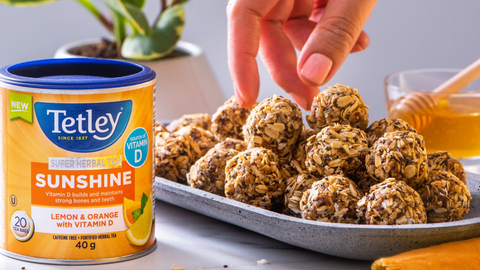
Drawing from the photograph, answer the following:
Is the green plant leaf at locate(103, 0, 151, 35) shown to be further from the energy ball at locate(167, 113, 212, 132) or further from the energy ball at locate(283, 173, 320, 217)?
the energy ball at locate(283, 173, 320, 217)

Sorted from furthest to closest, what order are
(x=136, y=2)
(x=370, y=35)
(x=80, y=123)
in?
(x=370, y=35) → (x=136, y=2) → (x=80, y=123)

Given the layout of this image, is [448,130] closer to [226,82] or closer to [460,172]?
[460,172]

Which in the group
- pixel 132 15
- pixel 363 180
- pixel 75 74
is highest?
pixel 132 15

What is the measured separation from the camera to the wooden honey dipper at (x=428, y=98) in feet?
3.92

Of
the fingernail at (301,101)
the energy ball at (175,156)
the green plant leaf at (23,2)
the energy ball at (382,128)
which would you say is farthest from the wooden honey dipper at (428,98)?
the green plant leaf at (23,2)

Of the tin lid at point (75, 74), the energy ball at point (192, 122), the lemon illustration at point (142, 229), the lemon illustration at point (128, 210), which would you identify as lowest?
the lemon illustration at point (142, 229)

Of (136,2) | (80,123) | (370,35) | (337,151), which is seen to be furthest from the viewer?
(370,35)

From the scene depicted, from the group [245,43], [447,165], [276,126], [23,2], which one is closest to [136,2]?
[23,2]

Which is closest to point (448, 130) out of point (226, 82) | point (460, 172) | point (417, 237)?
point (460, 172)

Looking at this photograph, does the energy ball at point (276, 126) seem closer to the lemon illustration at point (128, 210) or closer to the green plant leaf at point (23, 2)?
the lemon illustration at point (128, 210)

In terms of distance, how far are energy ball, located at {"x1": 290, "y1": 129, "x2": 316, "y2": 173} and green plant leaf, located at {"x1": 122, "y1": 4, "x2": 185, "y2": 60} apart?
2.52 feet

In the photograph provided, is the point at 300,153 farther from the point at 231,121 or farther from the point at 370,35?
the point at 370,35

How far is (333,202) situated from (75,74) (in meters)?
0.38

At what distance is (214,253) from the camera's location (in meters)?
0.76
